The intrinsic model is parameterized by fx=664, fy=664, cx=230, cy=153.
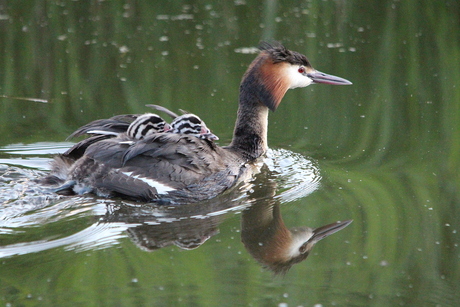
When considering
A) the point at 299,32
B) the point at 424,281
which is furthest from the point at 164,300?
the point at 299,32

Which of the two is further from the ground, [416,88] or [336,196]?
[416,88]

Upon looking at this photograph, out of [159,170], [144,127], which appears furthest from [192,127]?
[159,170]

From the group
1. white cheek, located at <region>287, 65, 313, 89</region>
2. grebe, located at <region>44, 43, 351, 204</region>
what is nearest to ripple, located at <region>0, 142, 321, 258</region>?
grebe, located at <region>44, 43, 351, 204</region>

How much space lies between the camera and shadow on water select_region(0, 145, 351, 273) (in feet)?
15.0

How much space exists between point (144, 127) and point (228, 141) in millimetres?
1444

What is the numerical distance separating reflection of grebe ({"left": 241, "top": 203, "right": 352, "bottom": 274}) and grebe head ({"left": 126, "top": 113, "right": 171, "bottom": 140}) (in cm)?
112

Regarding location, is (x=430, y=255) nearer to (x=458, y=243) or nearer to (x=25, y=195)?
(x=458, y=243)

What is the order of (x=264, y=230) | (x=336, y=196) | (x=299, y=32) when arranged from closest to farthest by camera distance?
(x=264, y=230)
(x=336, y=196)
(x=299, y=32)

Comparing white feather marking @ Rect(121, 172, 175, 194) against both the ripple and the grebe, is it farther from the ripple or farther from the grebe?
the ripple

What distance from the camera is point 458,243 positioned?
4.77 metres

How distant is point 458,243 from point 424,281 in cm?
67

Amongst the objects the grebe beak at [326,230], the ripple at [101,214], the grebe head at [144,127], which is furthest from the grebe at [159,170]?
the grebe beak at [326,230]

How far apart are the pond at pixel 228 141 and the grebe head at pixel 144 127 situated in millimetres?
683

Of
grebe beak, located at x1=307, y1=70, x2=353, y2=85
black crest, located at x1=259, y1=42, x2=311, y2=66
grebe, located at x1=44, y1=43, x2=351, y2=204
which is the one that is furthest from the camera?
grebe beak, located at x1=307, y1=70, x2=353, y2=85
